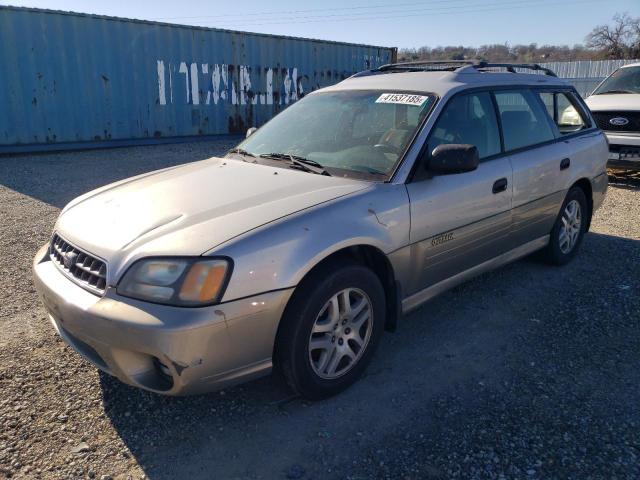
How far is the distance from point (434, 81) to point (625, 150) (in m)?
5.92

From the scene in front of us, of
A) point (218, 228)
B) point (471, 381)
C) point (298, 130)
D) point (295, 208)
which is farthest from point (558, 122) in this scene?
point (218, 228)

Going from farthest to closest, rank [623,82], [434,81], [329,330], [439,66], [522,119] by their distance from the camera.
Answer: [623,82] → [439,66] → [522,119] → [434,81] → [329,330]

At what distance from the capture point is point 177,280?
90.7 inches

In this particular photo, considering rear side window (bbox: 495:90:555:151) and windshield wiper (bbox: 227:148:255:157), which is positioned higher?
rear side window (bbox: 495:90:555:151)

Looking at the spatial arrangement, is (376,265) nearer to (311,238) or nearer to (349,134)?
(311,238)

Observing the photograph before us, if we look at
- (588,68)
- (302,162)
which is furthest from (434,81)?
(588,68)

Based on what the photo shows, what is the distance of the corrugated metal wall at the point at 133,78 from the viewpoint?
10.9 metres

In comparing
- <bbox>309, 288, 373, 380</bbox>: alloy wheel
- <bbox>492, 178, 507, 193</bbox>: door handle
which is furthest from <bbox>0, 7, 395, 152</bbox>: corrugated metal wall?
<bbox>309, 288, 373, 380</bbox>: alloy wheel

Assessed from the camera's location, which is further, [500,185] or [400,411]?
[500,185]

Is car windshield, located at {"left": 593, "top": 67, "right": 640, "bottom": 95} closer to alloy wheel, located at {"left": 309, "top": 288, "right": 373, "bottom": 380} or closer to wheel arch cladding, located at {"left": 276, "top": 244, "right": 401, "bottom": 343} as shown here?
wheel arch cladding, located at {"left": 276, "top": 244, "right": 401, "bottom": 343}

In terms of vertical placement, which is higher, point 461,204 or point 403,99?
point 403,99

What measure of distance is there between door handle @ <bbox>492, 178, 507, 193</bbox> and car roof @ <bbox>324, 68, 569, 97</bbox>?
68cm

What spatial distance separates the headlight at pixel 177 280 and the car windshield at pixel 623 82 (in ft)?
29.6

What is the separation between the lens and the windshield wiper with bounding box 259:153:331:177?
320 centimetres
